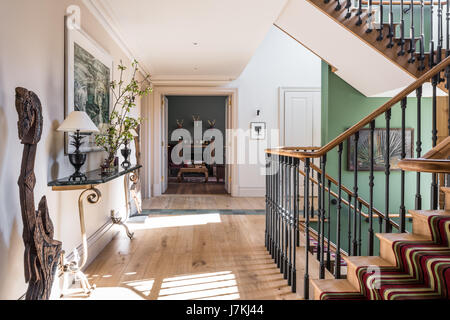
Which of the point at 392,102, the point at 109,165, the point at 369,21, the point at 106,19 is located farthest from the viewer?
the point at 369,21

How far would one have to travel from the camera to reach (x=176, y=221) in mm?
4758

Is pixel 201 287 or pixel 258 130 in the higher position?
pixel 258 130

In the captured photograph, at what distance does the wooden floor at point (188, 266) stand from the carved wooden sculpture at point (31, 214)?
0.77m

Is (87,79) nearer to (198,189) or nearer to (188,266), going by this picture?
(188,266)

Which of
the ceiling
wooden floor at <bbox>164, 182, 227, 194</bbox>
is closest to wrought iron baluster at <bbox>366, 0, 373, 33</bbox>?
the ceiling

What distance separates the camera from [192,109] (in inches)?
441

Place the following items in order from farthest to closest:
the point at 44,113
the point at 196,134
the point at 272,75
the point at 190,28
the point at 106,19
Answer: the point at 196,134, the point at 272,75, the point at 190,28, the point at 106,19, the point at 44,113

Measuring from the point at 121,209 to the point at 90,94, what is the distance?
6.40 ft

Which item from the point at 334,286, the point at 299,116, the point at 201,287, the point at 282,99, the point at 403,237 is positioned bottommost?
the point at 201,287

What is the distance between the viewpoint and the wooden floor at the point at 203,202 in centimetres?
584

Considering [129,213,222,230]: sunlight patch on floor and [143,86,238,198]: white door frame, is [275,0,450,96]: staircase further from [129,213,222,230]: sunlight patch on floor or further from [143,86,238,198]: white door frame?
[129,213,222,230]: sunlight patch on floor

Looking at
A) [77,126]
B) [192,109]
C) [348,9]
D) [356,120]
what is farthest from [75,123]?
[192,109]

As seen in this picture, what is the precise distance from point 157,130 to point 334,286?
551 centimetres

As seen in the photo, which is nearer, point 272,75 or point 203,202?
point 203,202
